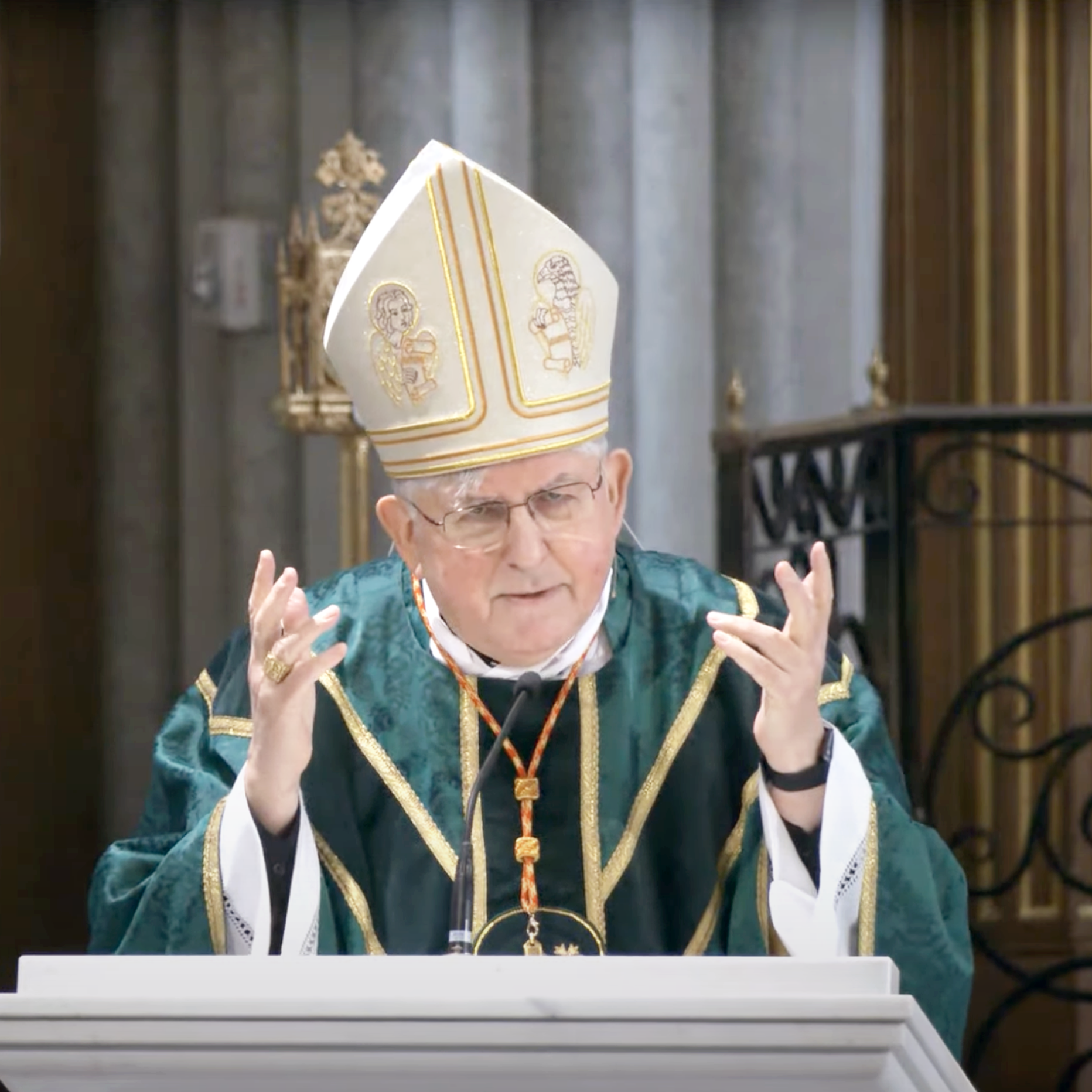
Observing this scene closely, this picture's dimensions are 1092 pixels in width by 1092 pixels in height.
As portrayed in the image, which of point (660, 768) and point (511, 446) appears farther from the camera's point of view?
point (660, 768)

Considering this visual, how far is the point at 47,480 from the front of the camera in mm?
5625

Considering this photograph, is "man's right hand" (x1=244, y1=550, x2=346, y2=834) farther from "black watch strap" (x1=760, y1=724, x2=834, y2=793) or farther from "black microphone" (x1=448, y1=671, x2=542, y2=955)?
"black watch strap" (x1=760, y1=724, x2=834, y2=793)

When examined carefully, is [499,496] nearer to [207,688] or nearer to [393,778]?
[393,778]

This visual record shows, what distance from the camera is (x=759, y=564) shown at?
556cm

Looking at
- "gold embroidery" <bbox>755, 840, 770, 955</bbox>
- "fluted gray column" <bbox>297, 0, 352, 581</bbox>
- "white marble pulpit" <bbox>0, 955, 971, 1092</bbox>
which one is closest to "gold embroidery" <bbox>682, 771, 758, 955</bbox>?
"gold embroidery" <bbox>755, 840, 770, 955</bbox>

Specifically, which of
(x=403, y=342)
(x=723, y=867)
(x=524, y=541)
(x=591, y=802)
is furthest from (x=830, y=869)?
(x=403, y=342)

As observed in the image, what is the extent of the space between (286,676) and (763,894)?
2.35 ft

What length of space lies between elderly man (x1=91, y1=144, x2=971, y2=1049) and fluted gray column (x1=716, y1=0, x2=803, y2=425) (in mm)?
2427

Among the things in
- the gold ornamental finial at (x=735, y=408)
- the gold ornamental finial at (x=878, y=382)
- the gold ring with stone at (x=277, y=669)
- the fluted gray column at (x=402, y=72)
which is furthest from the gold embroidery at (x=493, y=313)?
the fluted gray column at (x=402, y=72)

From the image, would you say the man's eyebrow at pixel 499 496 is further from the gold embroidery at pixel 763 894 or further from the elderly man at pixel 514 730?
the gold embroidery at pixel 763 894

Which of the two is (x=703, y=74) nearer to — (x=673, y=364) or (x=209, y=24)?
(x=673, y=364)

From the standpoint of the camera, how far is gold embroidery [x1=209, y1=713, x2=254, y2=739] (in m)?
3.17

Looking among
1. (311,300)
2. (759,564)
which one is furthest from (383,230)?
(759,564)

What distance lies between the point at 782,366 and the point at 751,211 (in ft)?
1.29
